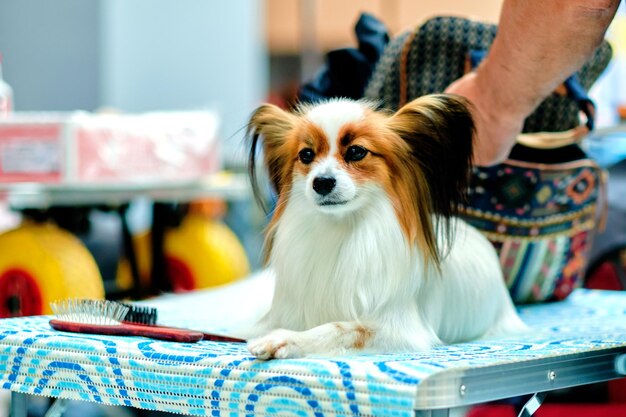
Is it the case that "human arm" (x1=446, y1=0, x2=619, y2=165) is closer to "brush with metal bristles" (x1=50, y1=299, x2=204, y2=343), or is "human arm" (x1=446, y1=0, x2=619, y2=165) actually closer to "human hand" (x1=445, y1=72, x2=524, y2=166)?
"human hand" (x1=445, y1=72, x2=524, y2=166)

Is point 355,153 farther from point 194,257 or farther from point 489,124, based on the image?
point 194,257

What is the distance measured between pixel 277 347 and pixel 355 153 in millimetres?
263

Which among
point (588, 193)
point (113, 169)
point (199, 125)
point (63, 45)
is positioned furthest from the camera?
point (63, 45)

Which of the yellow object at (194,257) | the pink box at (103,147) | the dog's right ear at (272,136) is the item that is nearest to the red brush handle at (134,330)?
the dog's right ear at (272,136)

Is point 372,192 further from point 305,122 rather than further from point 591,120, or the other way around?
point 591,120

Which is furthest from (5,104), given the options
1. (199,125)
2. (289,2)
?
(289,2)

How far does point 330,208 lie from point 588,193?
0.86 metres

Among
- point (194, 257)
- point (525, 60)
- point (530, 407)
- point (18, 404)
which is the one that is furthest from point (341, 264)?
point (194, 257)

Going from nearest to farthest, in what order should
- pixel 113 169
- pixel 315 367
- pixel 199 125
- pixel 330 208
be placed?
pixel 315 367 → pixel 330 208 → pixel 113 169 → pixel 199 125

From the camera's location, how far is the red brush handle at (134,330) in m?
1.29

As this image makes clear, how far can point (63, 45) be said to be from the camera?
3.89m

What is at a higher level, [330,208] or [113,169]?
[330,208]

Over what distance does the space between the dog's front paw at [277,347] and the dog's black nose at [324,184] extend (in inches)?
7.2

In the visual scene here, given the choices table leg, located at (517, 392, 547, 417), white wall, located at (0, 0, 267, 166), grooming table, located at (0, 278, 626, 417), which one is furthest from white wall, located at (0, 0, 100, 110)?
table leg, located at (517, 392, 547, 417)
